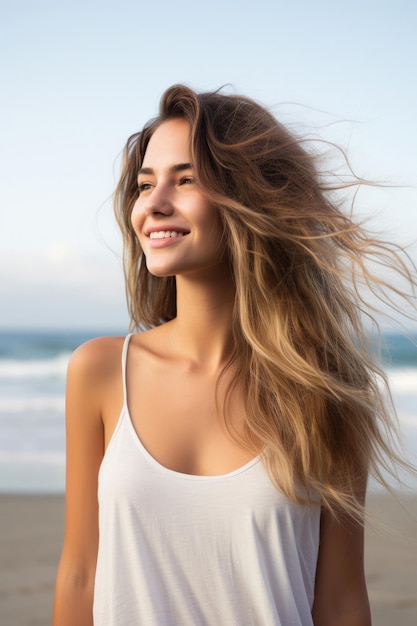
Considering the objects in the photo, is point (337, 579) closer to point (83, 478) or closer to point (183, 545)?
point (183, 545)

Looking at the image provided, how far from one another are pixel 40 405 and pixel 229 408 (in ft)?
41.0

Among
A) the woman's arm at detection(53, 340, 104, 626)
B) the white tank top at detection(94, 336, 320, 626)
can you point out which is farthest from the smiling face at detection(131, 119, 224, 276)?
the white tank top at detection(94, 336, 320, 626)

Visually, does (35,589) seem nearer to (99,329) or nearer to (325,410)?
(325,410)

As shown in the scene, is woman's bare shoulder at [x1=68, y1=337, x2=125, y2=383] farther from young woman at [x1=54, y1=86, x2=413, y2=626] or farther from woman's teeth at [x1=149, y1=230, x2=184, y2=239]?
woman's teeth at [x1=149, y1=230, x2=184, y2=239]

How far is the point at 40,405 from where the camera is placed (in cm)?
1441

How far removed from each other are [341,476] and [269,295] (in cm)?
56

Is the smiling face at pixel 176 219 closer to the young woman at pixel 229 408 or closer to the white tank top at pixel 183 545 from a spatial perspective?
the young woman at pixel 229 408

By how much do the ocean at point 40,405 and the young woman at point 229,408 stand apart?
0.36 metres

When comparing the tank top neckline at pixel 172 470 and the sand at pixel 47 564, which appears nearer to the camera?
the tank top neckline at pixel 172 470

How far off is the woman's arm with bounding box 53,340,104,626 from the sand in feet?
7.85

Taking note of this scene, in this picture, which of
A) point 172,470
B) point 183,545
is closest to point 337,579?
point 183,545

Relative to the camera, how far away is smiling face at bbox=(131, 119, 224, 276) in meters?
2.24

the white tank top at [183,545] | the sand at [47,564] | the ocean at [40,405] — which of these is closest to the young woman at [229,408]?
the white tank top at [183,545]

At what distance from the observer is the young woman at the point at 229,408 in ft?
6.99
